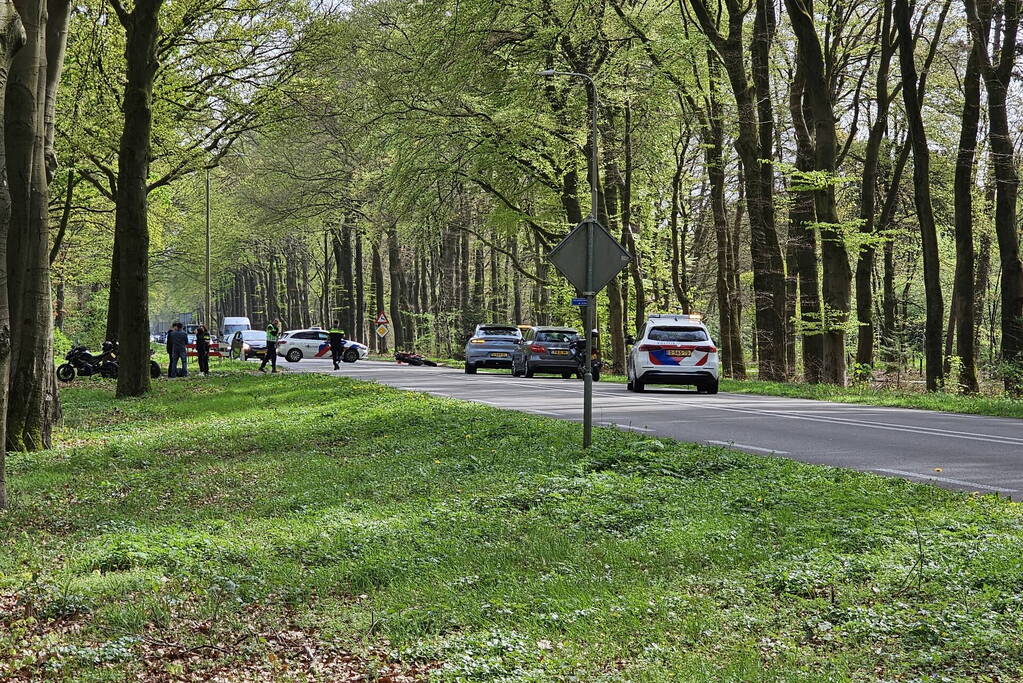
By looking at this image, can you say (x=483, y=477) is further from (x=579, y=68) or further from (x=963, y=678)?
(x=579, y=68)

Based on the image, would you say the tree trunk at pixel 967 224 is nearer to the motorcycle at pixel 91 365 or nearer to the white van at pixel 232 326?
the motorcycle at pixel 91 365

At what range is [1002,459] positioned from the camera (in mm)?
11539

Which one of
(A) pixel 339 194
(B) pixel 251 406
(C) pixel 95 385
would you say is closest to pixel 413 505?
(B) pixel 251 406

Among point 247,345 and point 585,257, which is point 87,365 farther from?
point 585,257

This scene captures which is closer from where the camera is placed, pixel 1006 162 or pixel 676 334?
pixel 1006 162

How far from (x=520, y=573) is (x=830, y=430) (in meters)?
8.75

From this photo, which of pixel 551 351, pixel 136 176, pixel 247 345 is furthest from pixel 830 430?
pixel 247 345

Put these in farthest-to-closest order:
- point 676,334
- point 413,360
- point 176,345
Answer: point 413,360 → point 176,345 → point 676,334

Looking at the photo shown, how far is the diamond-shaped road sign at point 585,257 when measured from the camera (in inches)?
485

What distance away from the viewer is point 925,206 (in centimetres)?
2561

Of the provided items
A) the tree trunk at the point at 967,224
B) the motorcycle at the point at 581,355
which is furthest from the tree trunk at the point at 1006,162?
the motorcycle at the point at 581,355

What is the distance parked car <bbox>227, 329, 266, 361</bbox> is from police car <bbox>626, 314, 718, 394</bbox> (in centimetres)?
3791

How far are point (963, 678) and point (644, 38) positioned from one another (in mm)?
27262

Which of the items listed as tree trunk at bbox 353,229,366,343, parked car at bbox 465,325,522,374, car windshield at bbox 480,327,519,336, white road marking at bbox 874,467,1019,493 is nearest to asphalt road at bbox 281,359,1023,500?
white road marking at bbox 874,467,1019,493
